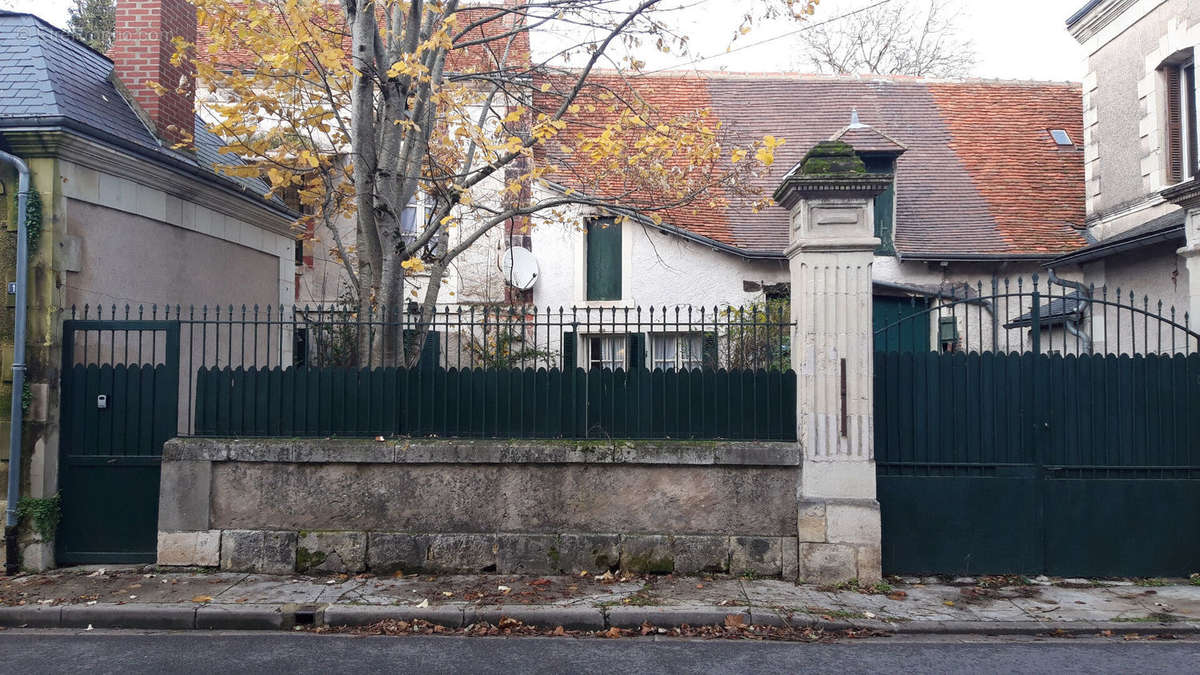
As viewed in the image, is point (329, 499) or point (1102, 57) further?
point (1102, 57)

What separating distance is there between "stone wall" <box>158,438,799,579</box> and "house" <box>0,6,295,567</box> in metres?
1.59

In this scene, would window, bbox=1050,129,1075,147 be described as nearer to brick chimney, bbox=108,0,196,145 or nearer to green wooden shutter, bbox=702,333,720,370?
green wooden shutter, bbox=702,333,720,370

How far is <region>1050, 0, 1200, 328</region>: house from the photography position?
36.5ft

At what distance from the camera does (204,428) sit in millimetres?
7980

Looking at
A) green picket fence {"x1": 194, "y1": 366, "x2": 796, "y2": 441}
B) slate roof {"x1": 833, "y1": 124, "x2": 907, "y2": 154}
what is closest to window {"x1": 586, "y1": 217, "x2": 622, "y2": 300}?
slate roof {"x1": 833, "y1": 124, "x2": 907, "y2": 154}

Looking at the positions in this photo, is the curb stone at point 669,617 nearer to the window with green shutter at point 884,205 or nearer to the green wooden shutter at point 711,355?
the green wooden shutter at point 711,355

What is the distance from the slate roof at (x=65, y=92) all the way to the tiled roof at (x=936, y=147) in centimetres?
851

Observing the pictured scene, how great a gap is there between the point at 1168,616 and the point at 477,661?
A: 5447mm

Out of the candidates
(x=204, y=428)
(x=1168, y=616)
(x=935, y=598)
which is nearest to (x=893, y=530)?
(x=935, y=598)

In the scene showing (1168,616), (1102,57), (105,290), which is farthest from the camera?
(1102,57)

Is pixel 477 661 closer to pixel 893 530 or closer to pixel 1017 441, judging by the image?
pixel 893 530

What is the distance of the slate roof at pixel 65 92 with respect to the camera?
7754mm

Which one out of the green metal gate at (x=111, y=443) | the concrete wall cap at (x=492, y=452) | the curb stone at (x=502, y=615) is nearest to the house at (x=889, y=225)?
the concrete wall cap at (x=492, y=452)

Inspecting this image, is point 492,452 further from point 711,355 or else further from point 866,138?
point 866,138
